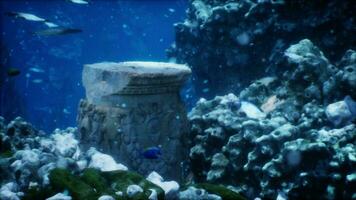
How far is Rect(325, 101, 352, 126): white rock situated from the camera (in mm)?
5645

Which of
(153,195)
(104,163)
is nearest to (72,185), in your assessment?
(153,195)

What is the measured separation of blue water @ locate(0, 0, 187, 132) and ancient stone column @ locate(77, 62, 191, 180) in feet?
67.1

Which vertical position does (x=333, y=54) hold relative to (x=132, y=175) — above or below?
above

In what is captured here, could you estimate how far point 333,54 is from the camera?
A: 8.92 m

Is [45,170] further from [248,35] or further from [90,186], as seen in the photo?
[248,35]

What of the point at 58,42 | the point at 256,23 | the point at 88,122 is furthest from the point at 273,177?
the point at 58,42

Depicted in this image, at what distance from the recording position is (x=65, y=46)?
183ft

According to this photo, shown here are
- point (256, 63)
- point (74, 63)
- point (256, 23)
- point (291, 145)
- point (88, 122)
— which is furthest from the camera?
point (74, 63)

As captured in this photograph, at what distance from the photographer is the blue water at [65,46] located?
41.6m

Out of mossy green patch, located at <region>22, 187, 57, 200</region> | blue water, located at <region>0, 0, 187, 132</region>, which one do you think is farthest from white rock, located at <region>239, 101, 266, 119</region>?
blue water, located at <region>0, 0, 187, 132</region>

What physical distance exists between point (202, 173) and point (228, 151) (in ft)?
3.31

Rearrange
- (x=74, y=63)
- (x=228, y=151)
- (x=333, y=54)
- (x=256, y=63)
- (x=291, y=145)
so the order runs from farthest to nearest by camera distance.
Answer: (x=74, y=63), (x=256, y=63), (x=333, y=54), (x=228, y=151), (x=291, y=145)

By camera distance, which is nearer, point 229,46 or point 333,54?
point 333,54

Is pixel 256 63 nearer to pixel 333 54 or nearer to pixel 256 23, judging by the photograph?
pixel 256 23
